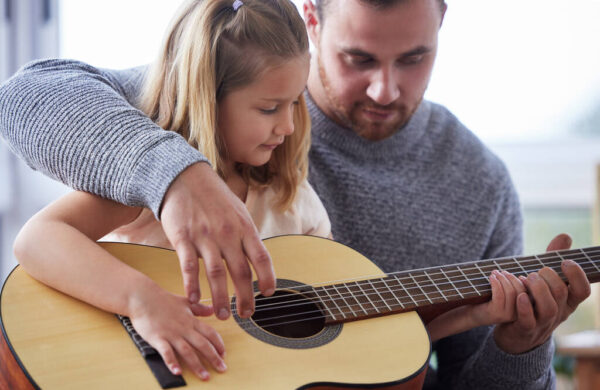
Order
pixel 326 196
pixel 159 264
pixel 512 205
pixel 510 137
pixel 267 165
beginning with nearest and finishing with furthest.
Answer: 1. pixel 159 264
2. pixel 267 165
3. pixel 326 196
4. pixel 512 205
5. pixel 510 137

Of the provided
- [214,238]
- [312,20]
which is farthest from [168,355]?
[312,20]

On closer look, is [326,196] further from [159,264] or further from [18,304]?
[18,304]

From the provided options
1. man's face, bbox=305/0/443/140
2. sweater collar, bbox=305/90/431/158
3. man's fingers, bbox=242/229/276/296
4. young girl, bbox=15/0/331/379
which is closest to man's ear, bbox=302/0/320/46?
man's face, bbox=305/0/443/140

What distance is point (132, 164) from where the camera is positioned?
2.56 feet

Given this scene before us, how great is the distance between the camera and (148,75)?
3.54 feet

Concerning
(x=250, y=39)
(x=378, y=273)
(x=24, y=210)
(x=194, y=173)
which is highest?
(x=250, y=39)

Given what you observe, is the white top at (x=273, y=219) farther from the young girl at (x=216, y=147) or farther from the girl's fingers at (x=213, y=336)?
the girl's fingers at (x=213, y=336)

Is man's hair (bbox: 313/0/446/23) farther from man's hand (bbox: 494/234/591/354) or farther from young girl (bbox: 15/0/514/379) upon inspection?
man's hand (bbox: 494/234/591/354)

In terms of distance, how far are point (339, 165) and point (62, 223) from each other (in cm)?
64

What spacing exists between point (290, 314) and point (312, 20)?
718mm

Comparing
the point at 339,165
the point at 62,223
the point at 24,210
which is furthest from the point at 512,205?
the point at 24,210

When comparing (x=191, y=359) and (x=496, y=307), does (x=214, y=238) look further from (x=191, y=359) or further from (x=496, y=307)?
(x=496, y=307)

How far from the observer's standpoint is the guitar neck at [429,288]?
0.91 meters

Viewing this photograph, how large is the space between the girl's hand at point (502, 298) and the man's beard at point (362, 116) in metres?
0.42
